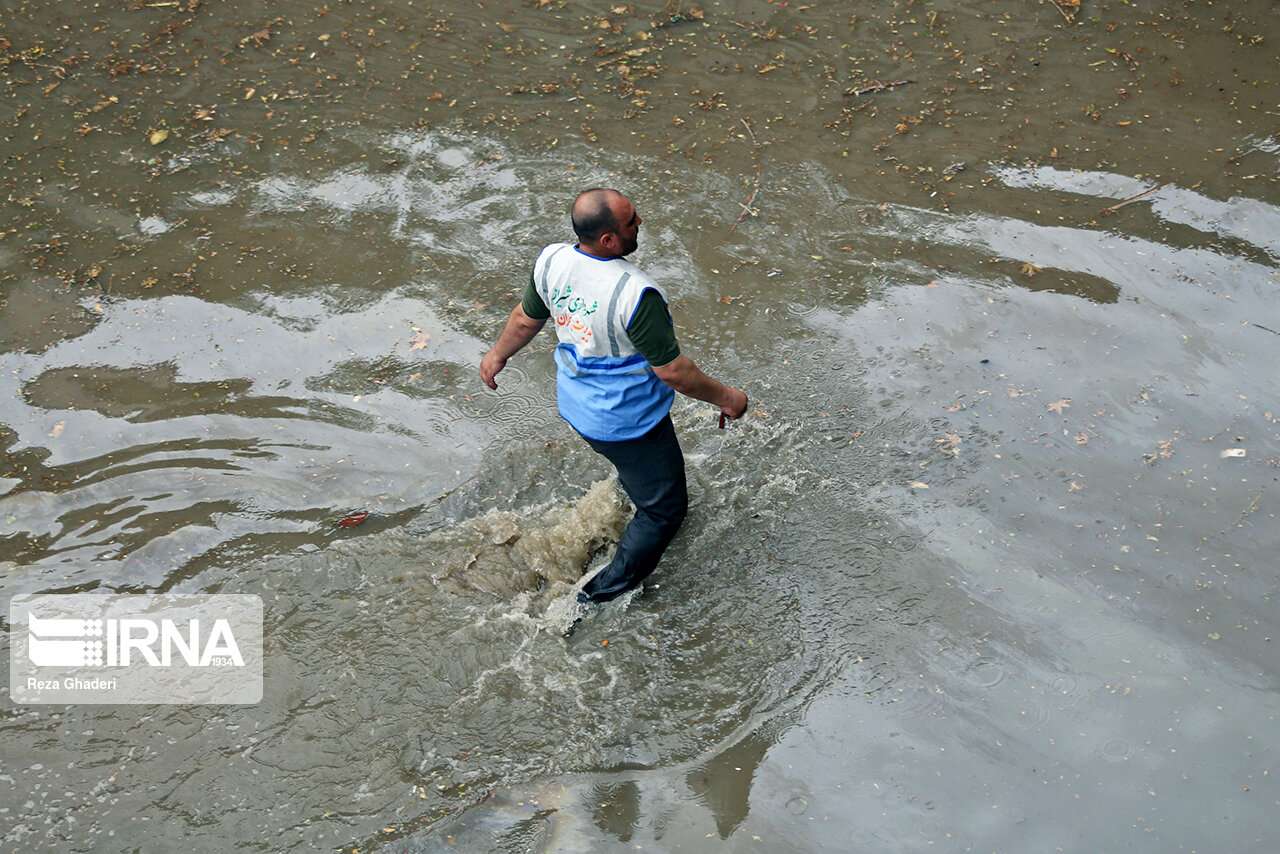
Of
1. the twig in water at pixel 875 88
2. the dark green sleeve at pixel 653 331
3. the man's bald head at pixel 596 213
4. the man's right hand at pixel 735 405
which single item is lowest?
the man's right hand at pixel 735 405

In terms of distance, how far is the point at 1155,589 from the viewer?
3.81 m

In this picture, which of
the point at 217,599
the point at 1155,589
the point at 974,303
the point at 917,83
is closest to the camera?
the point at 1155,589

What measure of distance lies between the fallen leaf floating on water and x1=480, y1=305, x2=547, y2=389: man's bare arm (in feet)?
3.51

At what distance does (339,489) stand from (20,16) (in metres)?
7.31

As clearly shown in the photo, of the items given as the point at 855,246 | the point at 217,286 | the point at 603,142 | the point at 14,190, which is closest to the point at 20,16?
the point at 14,190

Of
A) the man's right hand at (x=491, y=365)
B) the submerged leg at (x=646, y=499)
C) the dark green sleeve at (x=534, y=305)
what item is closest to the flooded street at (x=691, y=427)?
the submerged leg at (x=646, y=499)

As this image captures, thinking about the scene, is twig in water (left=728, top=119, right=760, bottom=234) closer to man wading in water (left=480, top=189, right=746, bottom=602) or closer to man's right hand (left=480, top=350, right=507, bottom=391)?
man's right hand (left=480, top=350, right=507, bottom=391)

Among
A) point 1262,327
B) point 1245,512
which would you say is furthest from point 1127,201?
point 1245,512

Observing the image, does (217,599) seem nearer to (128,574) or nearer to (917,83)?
(128,574)

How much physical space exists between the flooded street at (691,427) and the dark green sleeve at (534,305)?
1213 millimetres

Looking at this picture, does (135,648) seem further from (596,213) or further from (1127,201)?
(1127,201)

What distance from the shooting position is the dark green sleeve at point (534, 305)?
365 centimetres

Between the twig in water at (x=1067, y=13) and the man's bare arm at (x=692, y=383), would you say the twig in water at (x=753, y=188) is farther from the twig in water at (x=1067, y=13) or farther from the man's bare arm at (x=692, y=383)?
the twig in water at (x=1067, y=13)

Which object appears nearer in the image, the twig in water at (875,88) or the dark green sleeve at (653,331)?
the dark green sleeve at (653,331)
